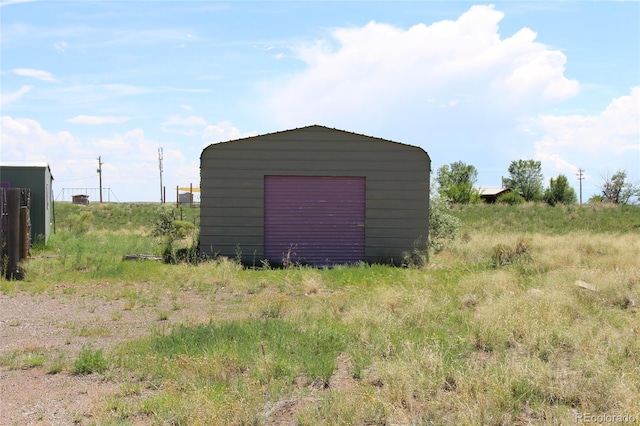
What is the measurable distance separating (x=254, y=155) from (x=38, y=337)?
28.9 ft

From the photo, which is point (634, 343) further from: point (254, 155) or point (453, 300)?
point (254, 155)

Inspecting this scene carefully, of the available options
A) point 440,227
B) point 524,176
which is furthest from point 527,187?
point 440,227

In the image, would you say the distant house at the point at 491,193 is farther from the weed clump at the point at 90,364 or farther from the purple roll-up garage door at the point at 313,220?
the weed clump at the point at 90,364

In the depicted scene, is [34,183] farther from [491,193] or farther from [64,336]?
[491,193]

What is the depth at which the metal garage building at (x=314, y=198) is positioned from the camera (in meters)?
15.5

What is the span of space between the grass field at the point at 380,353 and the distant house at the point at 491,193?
68.9 meters

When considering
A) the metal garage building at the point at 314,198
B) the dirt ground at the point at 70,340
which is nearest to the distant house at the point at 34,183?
the metal garage building at the point at 314,198

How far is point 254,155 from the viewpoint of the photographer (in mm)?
15555

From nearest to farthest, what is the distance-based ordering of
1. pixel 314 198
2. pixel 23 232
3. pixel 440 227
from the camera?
pixel 23 232 → pixel 314 198 → pixel 440 227

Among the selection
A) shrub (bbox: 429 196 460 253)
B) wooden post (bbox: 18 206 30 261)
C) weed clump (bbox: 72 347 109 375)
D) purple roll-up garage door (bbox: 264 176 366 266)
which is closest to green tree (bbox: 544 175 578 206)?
shrub (bbox: 429 196 460 253)

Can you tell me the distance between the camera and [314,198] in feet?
51.3

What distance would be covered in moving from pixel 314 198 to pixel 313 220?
556 millimetres

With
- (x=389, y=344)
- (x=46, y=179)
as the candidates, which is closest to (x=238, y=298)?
(x=389, y=344)

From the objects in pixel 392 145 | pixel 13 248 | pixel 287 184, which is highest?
pixel 392 145
